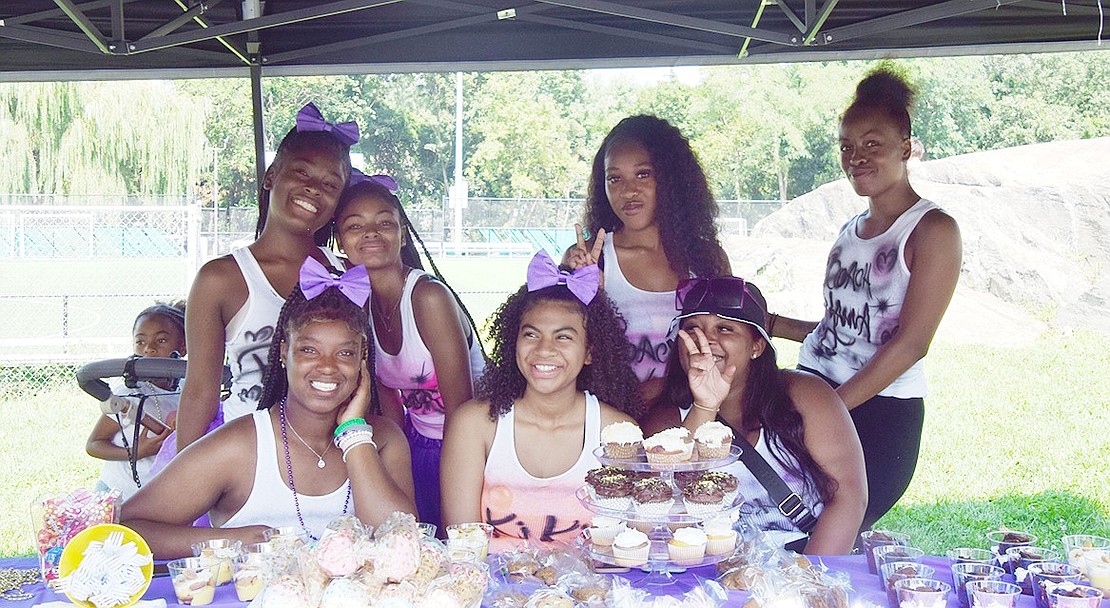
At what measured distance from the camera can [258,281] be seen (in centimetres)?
369

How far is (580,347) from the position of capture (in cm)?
336

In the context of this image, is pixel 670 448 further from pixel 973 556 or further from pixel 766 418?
pixel 973 556

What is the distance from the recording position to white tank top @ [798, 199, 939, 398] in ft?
13.7

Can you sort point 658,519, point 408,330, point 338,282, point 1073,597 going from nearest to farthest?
point 1073,597 < point 658,519 < point 338,282 < point 408,330

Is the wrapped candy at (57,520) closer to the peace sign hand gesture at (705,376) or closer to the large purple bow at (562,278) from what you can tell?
the large purple bow at (562,278)

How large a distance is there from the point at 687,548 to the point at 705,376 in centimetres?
88

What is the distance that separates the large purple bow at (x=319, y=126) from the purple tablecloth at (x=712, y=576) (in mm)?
2025

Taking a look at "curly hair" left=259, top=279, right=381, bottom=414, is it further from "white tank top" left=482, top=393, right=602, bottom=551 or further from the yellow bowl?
the yellow bowl

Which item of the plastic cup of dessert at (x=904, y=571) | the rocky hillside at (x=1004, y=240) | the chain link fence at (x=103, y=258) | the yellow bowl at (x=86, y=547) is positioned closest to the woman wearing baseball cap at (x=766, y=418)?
the plastic cup of dessert at (x=904, y=571)

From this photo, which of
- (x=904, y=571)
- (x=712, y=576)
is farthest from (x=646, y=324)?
(x=904, y=571)

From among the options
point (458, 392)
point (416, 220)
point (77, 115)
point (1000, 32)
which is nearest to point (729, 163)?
point (416, 220)

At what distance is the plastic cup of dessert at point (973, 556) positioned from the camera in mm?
2377

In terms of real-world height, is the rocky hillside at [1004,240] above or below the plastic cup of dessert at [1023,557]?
above

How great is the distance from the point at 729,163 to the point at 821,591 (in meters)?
20.9
